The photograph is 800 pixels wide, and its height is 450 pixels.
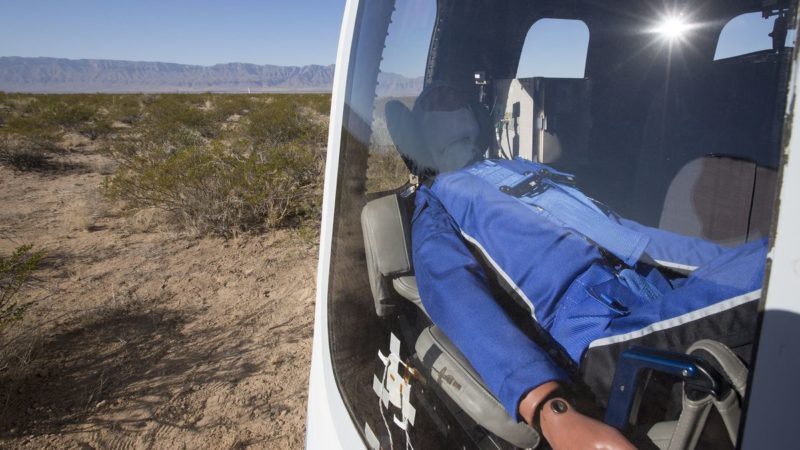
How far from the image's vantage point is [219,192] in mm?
4754

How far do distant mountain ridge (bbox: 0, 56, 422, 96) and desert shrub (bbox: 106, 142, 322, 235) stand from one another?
124 m

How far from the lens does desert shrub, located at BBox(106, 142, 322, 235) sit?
4.72 metres

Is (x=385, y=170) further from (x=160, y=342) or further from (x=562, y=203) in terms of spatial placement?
(x=160, y=342)

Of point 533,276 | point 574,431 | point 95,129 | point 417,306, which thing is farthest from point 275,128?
point 574,431

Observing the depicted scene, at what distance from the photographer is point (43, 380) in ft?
8.24

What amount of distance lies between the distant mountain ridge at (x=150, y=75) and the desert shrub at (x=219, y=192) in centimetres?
12356

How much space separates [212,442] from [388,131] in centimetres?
192

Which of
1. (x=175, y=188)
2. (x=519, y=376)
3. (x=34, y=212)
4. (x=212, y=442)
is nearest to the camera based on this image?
(x=519, y=376)

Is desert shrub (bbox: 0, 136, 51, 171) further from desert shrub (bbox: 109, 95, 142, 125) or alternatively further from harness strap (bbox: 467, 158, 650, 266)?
harness strap (bbox: 467, 158, 650, 266)

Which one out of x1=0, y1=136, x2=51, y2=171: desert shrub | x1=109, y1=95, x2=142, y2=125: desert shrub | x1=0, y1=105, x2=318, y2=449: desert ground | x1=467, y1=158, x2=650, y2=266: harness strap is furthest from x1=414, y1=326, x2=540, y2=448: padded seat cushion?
x1=109, y1=95, x2=142, y2=125: desert shrub

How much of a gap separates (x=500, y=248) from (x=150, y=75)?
17916cm

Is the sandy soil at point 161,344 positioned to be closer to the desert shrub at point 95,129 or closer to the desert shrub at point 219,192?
the desert shrub at point 219,192

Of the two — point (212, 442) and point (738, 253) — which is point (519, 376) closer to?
point (738, 253)

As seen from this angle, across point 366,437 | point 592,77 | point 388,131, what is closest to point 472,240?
point 388,131
